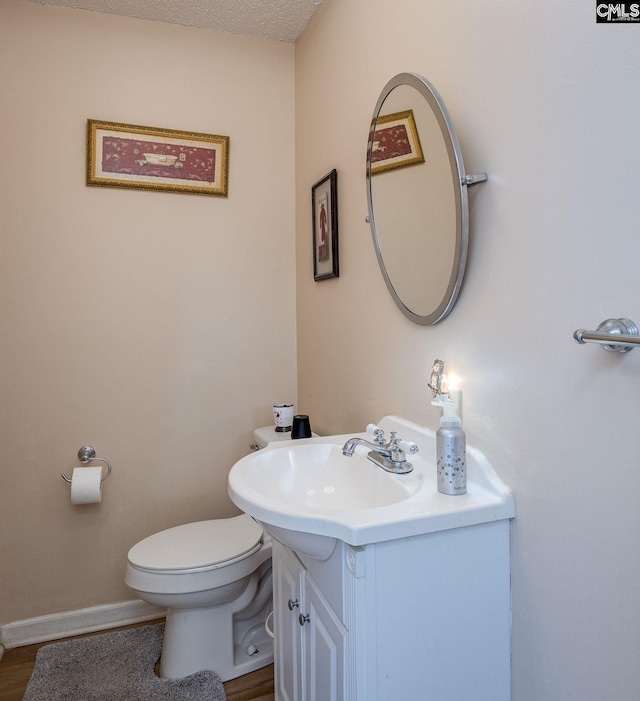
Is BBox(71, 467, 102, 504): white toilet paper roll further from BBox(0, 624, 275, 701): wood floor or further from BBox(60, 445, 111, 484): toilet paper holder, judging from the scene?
BBox(0, 624, 275, 701): wood floor

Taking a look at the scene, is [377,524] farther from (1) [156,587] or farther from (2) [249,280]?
(2) [249,280]

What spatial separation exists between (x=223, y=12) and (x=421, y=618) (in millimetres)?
2287

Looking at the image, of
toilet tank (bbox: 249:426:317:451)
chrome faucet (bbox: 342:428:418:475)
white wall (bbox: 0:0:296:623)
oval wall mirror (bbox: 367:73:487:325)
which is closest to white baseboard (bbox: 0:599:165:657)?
white wall (bbox: 0:0:296:623)

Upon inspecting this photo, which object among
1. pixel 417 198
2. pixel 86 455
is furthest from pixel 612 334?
pixel 86 455

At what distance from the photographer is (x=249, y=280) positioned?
2.30 metres

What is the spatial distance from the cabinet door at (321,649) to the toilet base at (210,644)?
615 mm

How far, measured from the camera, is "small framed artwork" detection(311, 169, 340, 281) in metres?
1.89

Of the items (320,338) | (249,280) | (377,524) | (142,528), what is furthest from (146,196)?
(377,524)

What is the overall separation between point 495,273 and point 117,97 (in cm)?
182

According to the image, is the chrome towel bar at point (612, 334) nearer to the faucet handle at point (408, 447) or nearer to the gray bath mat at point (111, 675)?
the faucet handle at point (408, 447)

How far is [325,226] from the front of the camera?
196cm

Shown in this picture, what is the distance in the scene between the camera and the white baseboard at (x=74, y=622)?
199 cm

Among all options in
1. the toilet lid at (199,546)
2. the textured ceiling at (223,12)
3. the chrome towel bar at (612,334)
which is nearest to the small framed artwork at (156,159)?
the textured ceiling at (223,12)

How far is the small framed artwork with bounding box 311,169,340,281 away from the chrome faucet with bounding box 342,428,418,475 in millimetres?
808
